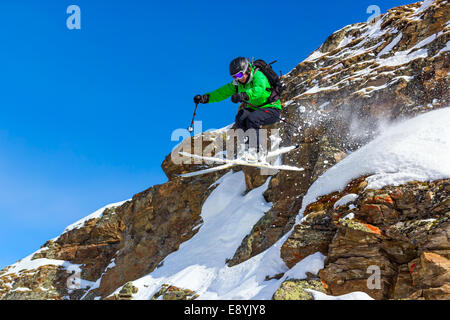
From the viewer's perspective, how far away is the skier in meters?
8.90

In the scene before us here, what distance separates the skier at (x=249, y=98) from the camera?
350 inches

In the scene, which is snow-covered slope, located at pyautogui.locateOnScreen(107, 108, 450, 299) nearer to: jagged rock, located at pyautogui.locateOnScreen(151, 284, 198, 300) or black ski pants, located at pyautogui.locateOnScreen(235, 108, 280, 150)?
jagged rock, located at pyautogui.locateOnScreen(151, 284, 198, 300)

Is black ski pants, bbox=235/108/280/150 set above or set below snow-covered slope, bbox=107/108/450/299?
above

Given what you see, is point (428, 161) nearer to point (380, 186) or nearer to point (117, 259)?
point (380, 186)

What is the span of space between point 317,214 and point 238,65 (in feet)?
16.6

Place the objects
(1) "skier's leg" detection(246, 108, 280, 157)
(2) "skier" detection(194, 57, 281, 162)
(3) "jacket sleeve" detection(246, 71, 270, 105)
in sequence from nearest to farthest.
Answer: (2) "skier" detection(194, 57, 281, 162) < (3) "jacket sleeve" detection(246, 71, 270, 105) < (1) "skier's leg" detection(246, 108, 280, 157)

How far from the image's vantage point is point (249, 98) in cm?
933

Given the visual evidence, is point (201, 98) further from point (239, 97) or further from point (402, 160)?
point (402, 160)

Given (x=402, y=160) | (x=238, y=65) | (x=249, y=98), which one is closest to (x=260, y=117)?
(x=249, y=98)

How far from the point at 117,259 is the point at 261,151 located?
2380cm

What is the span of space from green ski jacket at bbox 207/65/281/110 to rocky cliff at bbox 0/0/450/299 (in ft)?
12.7

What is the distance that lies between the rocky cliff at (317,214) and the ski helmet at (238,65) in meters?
4.79

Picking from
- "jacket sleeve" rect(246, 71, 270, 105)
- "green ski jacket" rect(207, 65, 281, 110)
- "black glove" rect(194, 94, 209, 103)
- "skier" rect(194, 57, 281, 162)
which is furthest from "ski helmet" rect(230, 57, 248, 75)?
"black glove" rect(194, 94, 209, 103)
